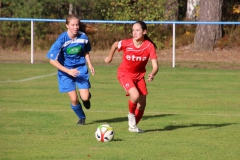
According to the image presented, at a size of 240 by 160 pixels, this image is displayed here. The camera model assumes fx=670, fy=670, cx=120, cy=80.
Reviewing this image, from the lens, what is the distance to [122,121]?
1150 cm

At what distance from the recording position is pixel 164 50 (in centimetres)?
2705

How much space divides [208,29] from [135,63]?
680 inches

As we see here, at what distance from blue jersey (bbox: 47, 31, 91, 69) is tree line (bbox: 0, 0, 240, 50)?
52.8ft

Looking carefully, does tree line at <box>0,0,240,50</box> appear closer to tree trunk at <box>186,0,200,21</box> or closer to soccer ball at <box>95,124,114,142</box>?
tree trunk at <box>186,0,200,21</box>

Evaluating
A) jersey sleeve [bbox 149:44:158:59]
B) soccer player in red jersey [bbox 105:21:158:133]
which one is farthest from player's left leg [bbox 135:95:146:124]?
jersey sleeve [bbox 149:44:158:59]

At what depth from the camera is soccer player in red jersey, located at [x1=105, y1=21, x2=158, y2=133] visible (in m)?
10.1

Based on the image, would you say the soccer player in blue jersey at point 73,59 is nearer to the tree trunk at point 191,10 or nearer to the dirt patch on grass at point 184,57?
the dirt patch on grass at point 184,57

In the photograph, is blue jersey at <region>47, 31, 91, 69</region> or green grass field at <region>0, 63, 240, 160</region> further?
blue jersey at <region>47, 31, 91, 69</region>

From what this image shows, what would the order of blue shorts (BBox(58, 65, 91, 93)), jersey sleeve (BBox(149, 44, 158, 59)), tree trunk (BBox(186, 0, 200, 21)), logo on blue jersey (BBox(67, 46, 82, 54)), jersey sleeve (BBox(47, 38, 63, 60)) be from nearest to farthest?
jersey sleeve (BBox(149, 44, 158, 59)) < jersey sleeve (BBox(47, 38, 63, 60)) < logo on blue jersey (BBox(67, 46, 82, 54)) < blue shorts (BBox(58, 65, 91, 93)) < tree trunk (BBox(186, 0, 200, 21))

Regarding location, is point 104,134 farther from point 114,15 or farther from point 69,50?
point 114,15

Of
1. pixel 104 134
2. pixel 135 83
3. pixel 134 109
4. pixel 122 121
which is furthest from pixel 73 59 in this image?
pixel 104 134

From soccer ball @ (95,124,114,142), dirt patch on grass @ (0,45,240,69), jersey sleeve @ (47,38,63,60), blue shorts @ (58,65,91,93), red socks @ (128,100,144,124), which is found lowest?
dirt patch on grass @ (0,45,240,69)

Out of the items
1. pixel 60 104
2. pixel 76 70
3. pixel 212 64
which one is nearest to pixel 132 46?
pixel 76 70

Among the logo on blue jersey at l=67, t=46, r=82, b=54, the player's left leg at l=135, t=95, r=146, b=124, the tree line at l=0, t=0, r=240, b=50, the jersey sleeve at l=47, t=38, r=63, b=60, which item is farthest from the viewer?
the tree line at l=0, t=0, r=240, b=50
